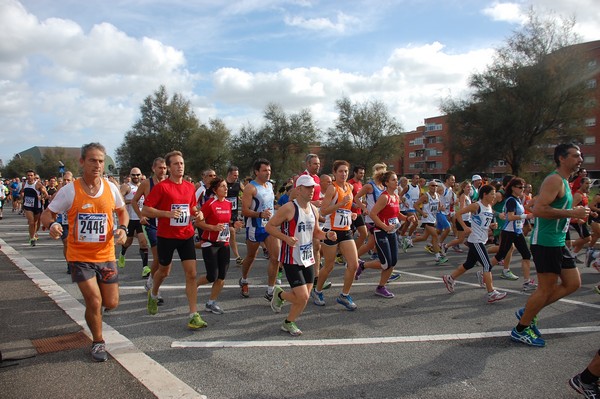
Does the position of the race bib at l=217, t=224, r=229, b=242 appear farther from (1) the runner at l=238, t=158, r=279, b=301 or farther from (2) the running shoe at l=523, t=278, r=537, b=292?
(2) the running shoe at l=523, t=278, r=537, b=292

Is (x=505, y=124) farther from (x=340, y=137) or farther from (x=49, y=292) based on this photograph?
(x=49, y=292)

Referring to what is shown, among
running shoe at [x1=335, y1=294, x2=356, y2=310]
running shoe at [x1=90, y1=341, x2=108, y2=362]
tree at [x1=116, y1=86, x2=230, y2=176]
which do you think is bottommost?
running shoe at [x1=335, y1=294, x2=356, y2=310]

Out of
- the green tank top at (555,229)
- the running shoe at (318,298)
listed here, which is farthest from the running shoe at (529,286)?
the running shoe at (318,298)

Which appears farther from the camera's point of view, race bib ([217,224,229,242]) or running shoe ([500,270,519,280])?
running shoe ([500,270,519,280])

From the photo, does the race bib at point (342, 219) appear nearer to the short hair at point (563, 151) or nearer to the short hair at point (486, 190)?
the short hair at point (486, 190)

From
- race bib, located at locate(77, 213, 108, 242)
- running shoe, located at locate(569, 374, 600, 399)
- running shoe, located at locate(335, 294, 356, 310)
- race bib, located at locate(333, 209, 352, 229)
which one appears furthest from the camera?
race bib, located at locate(333, 209, 352, 229)

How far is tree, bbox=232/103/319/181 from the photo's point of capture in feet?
174

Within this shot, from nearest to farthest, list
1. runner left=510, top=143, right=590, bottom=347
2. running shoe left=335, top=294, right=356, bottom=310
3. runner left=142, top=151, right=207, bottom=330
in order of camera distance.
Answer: runner left=510, top=143, right=590, bottom=347
runner left=142, top=151, right=207, bottom=330
running shoe left=335, top=294, right=356, bottom=310

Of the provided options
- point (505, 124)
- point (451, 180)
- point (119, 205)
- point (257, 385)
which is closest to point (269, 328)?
point (257, 385)

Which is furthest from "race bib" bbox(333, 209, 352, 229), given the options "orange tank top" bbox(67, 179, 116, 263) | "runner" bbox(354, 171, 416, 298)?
"orange tank top" bbox(67, 179, 116, 263)

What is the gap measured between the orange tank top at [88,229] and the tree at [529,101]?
117 ft

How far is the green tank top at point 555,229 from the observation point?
179 inches

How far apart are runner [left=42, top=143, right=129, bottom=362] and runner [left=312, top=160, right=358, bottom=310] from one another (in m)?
2.91

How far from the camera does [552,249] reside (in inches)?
179
